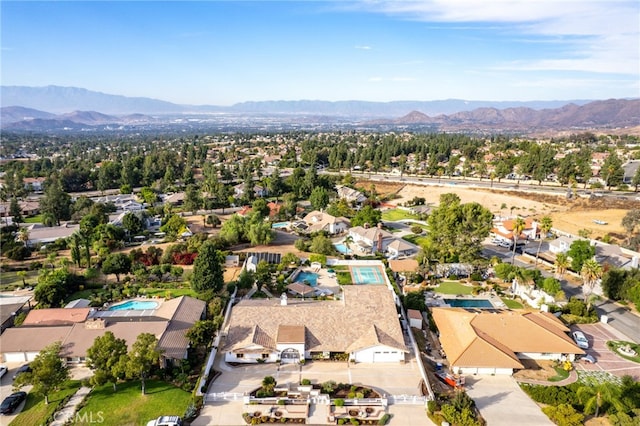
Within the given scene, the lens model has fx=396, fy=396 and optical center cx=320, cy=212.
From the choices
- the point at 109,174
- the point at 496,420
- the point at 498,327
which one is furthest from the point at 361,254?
the point at 109,174

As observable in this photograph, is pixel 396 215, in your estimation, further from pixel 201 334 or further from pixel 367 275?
pixel 201 334

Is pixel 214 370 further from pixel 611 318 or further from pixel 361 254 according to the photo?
pixel 611 318

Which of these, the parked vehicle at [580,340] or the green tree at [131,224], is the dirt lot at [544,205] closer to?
the parked vehicle at [580,340]

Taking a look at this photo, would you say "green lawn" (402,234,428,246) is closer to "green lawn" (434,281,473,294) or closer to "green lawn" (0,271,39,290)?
"green lawn" (434,281,473,294)

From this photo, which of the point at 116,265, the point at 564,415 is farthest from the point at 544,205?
the point at 116,265

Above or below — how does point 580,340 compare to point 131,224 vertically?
below

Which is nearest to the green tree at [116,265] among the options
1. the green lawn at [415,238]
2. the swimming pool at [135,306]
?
the swimming pool at [135,306]
